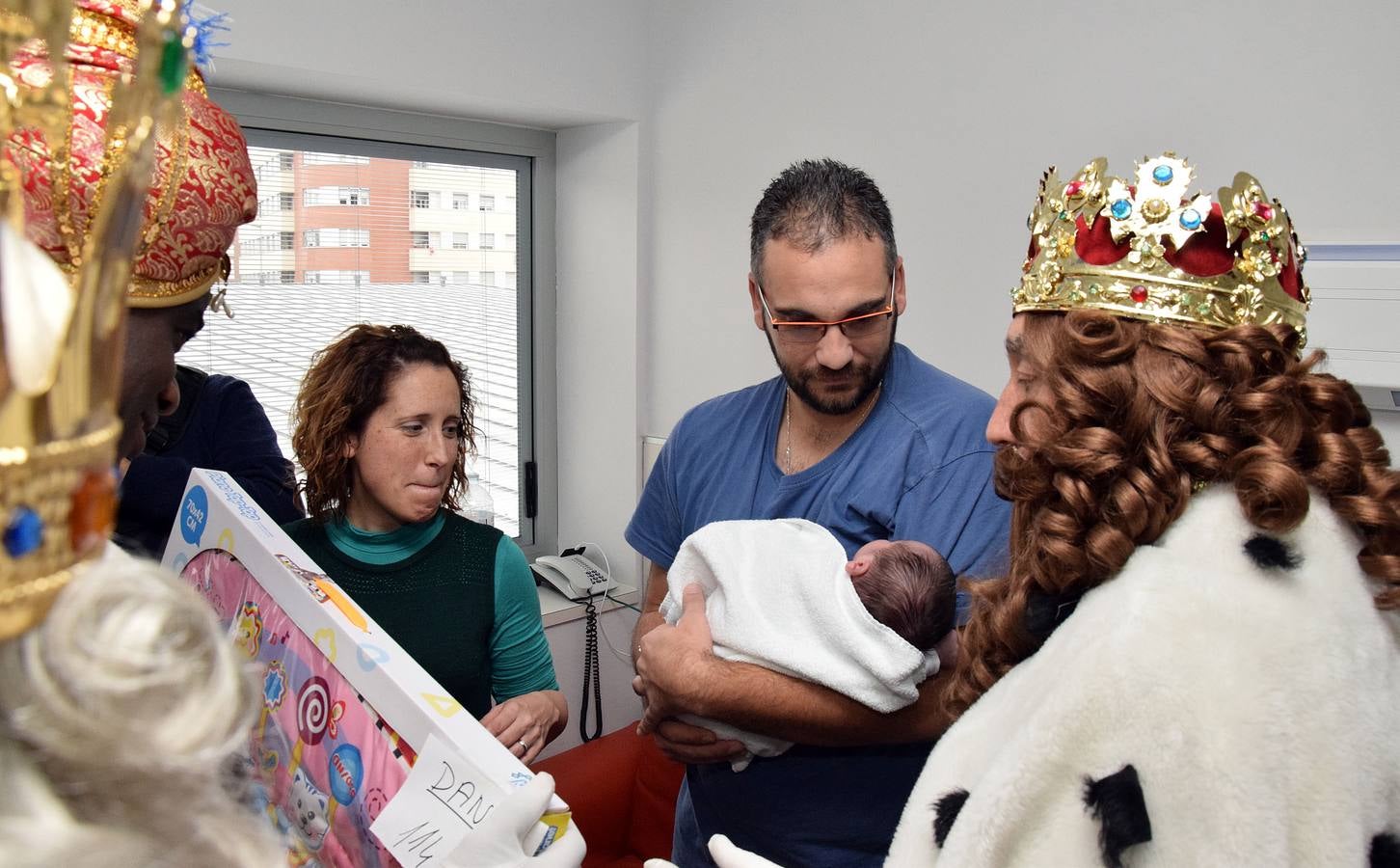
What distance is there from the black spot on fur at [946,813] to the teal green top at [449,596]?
3.29 feet

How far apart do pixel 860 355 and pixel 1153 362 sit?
0.66m

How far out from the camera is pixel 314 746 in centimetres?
91

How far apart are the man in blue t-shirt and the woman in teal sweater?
25cm

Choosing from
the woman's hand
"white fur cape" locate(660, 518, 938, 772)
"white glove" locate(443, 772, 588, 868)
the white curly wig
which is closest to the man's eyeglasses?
"white fur cape" locate(660, 518, 938, 772)

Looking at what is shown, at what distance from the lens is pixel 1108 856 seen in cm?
78

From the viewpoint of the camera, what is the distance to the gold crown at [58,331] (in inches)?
13.0

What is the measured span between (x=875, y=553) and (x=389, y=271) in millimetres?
2338

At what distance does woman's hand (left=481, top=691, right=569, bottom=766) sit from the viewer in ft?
5.22

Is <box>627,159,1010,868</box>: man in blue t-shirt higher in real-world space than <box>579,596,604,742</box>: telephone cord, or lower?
higher

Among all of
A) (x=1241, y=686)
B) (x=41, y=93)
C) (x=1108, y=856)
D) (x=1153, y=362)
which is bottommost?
(x=1108, y=856)

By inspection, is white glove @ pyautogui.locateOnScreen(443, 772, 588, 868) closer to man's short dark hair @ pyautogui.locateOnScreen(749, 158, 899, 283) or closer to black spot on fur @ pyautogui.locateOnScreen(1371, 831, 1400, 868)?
black spot on fur @ pyautogui.locateOnScreen(1371, 831, 1400, 868)

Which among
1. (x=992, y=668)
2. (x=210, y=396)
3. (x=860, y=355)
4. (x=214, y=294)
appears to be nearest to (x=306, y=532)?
(x=210, y=396)

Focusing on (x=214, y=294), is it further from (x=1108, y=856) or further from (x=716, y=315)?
(x=716, y=315)

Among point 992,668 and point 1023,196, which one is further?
point 1023,196
